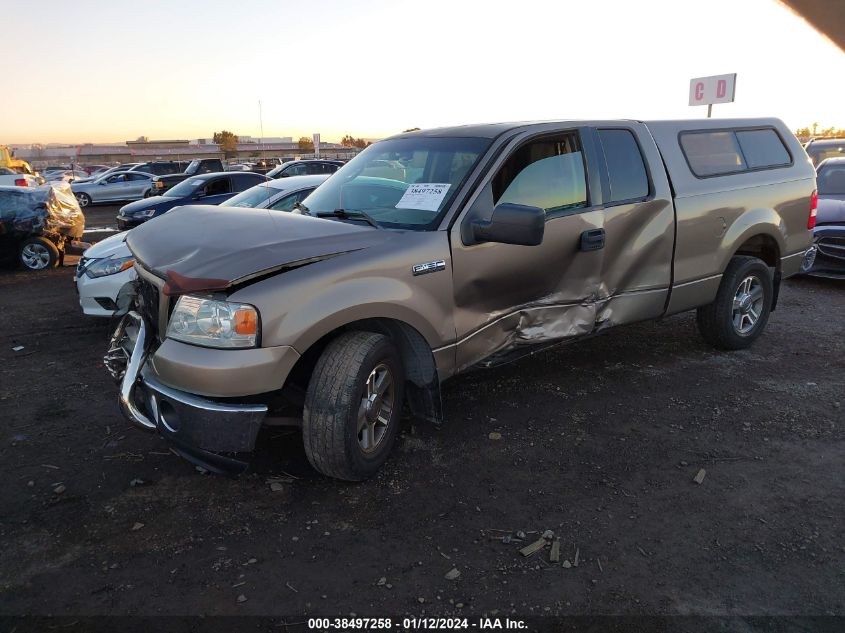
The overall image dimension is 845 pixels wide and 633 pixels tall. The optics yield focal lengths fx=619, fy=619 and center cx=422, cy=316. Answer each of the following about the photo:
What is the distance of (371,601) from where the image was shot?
2.54 metres

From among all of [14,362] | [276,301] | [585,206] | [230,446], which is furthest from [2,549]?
[585,206]

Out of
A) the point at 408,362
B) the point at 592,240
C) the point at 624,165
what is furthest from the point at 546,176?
the point at 408,362

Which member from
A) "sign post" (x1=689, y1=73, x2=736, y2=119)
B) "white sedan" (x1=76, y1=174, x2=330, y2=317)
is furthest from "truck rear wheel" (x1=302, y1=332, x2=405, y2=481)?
"sign post" (x1=689, y1=73, x2=736, y2=119)

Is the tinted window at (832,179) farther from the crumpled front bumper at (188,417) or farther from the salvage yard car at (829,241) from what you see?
the crumpled front bumper at (188,417)

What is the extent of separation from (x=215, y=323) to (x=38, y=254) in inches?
374

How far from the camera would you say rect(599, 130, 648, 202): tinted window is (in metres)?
4.37

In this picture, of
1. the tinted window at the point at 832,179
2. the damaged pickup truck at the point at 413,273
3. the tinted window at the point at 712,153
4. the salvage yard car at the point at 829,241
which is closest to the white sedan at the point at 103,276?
the damaged pickup truck at the point at 413,273

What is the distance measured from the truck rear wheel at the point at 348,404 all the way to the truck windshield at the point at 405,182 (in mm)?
812

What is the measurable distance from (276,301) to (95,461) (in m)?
1.81

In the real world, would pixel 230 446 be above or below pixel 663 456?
above

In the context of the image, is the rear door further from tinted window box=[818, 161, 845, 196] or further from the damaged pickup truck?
tinted window box=[818, 161, 845, 196]

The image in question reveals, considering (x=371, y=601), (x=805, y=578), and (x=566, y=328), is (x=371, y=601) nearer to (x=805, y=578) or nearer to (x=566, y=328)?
(x=805, y=578)

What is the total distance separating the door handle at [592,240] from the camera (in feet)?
13.5

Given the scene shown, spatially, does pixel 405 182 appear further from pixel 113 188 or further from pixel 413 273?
pixel 113 188
